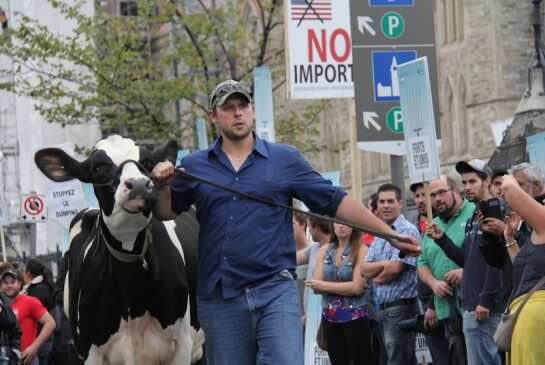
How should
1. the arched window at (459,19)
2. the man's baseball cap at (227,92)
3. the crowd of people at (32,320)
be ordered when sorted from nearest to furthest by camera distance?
the man's baseball cap at (227,92)
the crowd of people at (32,320)
the arched window at (459,19)

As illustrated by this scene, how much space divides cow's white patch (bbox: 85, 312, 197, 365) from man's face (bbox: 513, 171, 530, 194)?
2.67 metres

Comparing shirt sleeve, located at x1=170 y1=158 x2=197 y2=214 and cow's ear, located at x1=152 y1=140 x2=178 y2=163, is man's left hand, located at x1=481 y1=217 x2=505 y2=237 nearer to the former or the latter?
cow's ear, located at x1=152 y1=140 x2=178 y2=163

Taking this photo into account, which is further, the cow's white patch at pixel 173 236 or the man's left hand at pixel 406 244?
the cow's white patch at pixel 173 236

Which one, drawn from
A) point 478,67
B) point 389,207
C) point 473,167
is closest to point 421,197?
point 389,207

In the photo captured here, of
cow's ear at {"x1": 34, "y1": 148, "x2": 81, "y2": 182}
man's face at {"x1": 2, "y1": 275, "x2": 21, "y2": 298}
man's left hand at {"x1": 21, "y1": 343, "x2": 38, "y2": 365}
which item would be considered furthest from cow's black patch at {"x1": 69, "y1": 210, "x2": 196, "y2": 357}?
man's face at {"x1": 2, "y1": 275, "x2": 21, "y2": 298}

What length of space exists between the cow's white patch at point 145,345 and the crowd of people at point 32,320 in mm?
6542

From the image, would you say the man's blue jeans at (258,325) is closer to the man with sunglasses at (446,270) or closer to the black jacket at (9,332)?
the man with sunglasses at (446,270)

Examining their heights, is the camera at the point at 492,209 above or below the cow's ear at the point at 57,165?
below

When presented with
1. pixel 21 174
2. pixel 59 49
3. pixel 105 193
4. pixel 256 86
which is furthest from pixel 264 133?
pixel 21 174

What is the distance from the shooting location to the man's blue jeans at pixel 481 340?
13.8m

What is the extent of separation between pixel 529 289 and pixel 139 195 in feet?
7.99

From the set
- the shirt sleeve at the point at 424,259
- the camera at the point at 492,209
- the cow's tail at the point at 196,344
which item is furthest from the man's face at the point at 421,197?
the cow's tail at the point at 196,344

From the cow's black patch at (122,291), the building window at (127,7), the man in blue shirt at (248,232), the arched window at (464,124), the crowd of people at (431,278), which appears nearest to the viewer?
the man in blue shirt at (248,232)

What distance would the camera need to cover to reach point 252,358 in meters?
9.88
